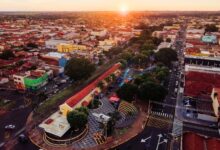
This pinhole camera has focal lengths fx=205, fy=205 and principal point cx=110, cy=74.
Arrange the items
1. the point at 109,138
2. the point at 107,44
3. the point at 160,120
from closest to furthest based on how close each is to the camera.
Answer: the point at 109,138
the point at 160,120
the point at 107,44

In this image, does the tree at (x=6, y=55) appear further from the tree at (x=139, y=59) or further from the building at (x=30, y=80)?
the tree at (x=139, y=59)

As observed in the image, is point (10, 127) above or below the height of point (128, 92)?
below

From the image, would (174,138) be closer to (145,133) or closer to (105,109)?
(145,133)

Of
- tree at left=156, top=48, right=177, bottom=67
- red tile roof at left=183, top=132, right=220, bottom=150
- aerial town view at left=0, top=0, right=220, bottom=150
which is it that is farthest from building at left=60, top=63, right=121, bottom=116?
tree at left=156, top=48, right=177, bottom=67

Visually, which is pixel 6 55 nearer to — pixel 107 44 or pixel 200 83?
pixel 107 44

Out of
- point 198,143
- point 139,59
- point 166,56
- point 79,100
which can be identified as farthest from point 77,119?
point 166,56
